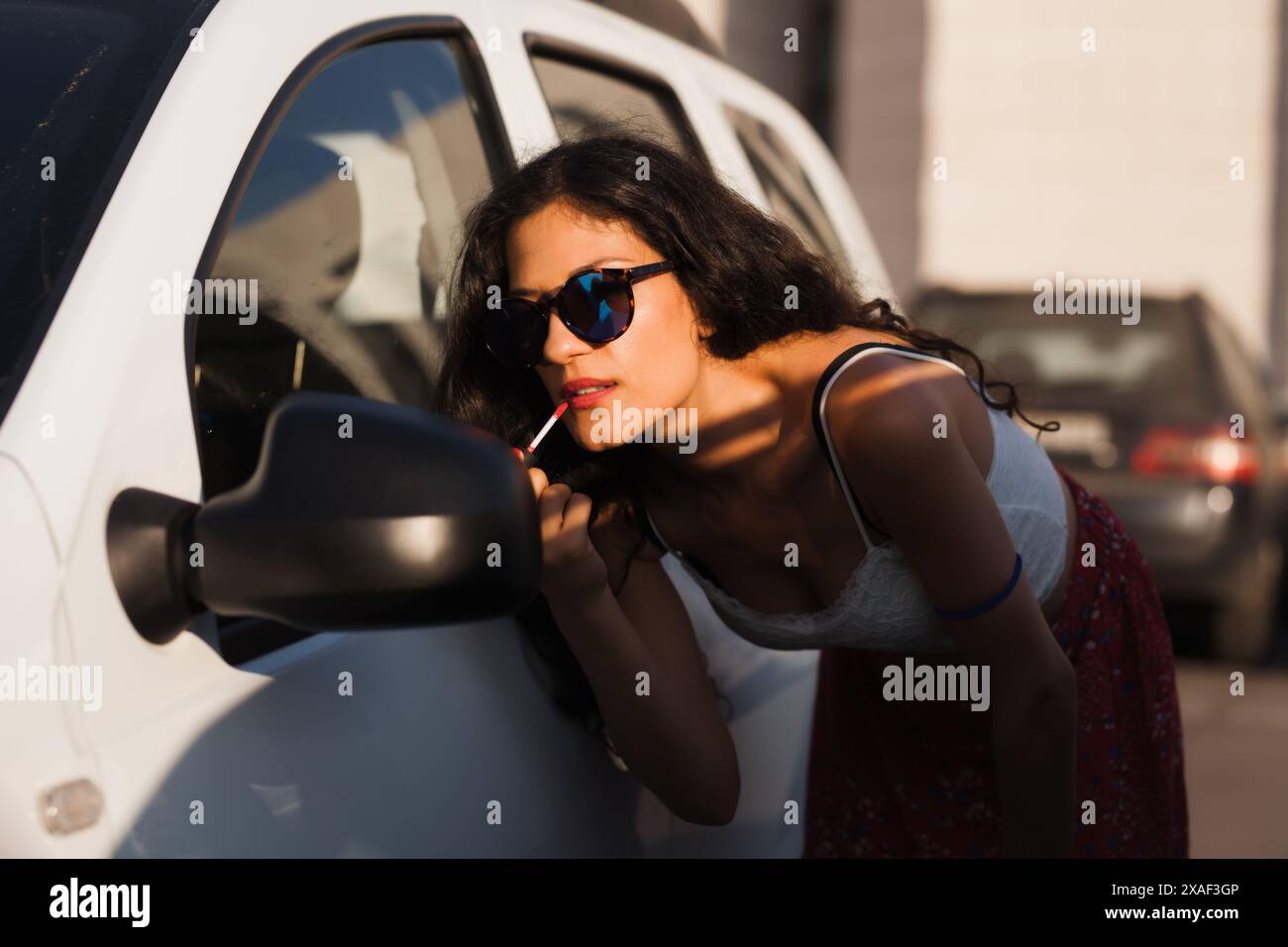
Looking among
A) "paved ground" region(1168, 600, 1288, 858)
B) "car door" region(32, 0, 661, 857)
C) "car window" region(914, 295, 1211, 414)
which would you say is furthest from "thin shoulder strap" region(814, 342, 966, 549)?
"car window" region(914, 295, 1211, 414)

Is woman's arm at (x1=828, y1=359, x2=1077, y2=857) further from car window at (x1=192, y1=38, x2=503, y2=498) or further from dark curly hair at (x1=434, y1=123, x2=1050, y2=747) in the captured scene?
car window at (x1=192, y1=38, x2=503, y2=498)

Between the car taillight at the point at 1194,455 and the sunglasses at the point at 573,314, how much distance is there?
506cm

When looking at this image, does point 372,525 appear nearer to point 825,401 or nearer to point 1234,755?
A: point 825,401

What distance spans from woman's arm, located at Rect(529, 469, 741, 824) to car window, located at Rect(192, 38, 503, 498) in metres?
0.33

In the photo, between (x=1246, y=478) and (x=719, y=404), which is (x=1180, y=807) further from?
(x=1246, y=478)

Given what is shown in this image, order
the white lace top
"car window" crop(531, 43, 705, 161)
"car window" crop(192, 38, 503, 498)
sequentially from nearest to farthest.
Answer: "car window" crop(192, 38, 503, 498) → the white lace top → "car window" crop(531, 43, 705, 161)

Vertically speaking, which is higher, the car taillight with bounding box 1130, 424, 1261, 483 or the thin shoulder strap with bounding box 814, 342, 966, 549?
the thin shoulder strap with bounding box 814, 342, 966, 549

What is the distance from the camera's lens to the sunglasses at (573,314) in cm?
172

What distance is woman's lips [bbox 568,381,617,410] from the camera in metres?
1.79

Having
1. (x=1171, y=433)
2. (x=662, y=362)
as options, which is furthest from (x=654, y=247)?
(x=1171, y=433)

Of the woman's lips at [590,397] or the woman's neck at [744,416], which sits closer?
the woman's lips at [590,397]

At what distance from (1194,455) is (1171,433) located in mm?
130

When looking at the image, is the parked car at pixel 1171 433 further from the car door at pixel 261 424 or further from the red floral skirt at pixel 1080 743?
the car door at pixel 261 424

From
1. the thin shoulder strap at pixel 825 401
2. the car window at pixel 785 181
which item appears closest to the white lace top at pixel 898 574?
the thin shoulder strap at pixel 825 401
